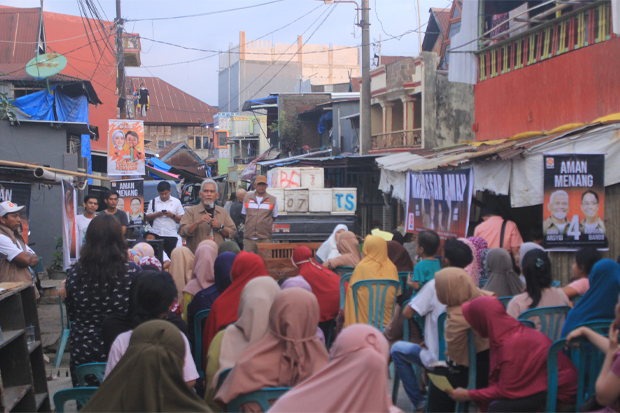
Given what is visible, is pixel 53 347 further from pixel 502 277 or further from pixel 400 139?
pixel 400 139

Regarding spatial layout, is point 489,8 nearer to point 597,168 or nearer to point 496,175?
point 496,175

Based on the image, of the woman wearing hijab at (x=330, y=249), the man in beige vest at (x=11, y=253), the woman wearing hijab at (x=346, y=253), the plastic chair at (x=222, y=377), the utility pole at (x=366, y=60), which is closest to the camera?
the plastic chair at (x=222, y=377)

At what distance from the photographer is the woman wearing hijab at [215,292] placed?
15.2 ft

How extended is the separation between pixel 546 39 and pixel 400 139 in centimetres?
1077

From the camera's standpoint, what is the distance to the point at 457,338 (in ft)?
11.8

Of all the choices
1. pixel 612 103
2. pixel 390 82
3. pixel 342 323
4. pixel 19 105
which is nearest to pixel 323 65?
pixel 390 82

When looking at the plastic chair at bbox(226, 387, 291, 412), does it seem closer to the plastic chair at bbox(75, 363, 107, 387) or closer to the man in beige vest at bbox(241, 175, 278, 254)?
the plastic chair at bbox(75, 363, 107, 387)

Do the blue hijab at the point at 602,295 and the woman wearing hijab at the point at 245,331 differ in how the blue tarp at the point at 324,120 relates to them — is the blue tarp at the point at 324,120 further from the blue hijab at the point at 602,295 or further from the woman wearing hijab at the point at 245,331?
the woman wearing hijab at the point at 245,331

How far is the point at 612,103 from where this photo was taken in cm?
830

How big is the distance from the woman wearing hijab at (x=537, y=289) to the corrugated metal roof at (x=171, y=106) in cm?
5116

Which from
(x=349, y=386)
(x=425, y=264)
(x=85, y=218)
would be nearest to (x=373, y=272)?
(x=425, y=264)

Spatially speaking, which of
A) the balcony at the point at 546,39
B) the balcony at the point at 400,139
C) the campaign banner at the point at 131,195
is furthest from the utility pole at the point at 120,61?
the balcony at the point at 546,39

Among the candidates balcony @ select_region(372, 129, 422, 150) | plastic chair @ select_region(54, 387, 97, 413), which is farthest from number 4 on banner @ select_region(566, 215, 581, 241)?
balcony @ select_region(372, 129, 422, 150)

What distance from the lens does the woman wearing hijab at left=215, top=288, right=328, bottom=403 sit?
2848mm
